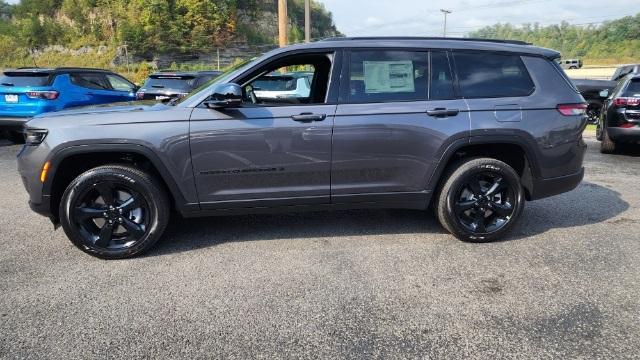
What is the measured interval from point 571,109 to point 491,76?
31.4 inches

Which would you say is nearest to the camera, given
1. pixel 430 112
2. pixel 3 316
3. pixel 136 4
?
pixel 3 316

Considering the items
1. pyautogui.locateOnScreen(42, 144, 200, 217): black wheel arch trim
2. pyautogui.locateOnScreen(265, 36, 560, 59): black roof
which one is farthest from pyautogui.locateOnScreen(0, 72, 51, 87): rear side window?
pyautogui.locateOnScreen(265, 36, 560, 59): black roof

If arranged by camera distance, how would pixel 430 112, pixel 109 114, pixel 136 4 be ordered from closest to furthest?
1. pixel 109 114
2. pixel 430 112
3. pixel 136 4

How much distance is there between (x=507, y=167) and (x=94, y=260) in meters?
3.65

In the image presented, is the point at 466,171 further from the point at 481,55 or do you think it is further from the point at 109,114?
the point at 109,114

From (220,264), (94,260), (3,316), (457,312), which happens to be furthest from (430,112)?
(3,316)

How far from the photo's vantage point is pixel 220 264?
3.62 m

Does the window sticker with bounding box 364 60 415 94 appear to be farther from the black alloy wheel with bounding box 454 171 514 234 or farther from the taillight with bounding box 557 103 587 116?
the taillight with bounding box 557 103 587 116

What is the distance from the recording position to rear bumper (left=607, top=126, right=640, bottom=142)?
7.78 metres

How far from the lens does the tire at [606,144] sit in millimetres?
8352

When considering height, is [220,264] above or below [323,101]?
below

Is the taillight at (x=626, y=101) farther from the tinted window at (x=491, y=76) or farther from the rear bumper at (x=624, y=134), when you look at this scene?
the tinted window at (x=491, y=76)

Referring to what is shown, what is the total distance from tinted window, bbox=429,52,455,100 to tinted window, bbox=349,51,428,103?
75mm

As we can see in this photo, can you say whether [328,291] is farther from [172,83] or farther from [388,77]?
[172,83]
